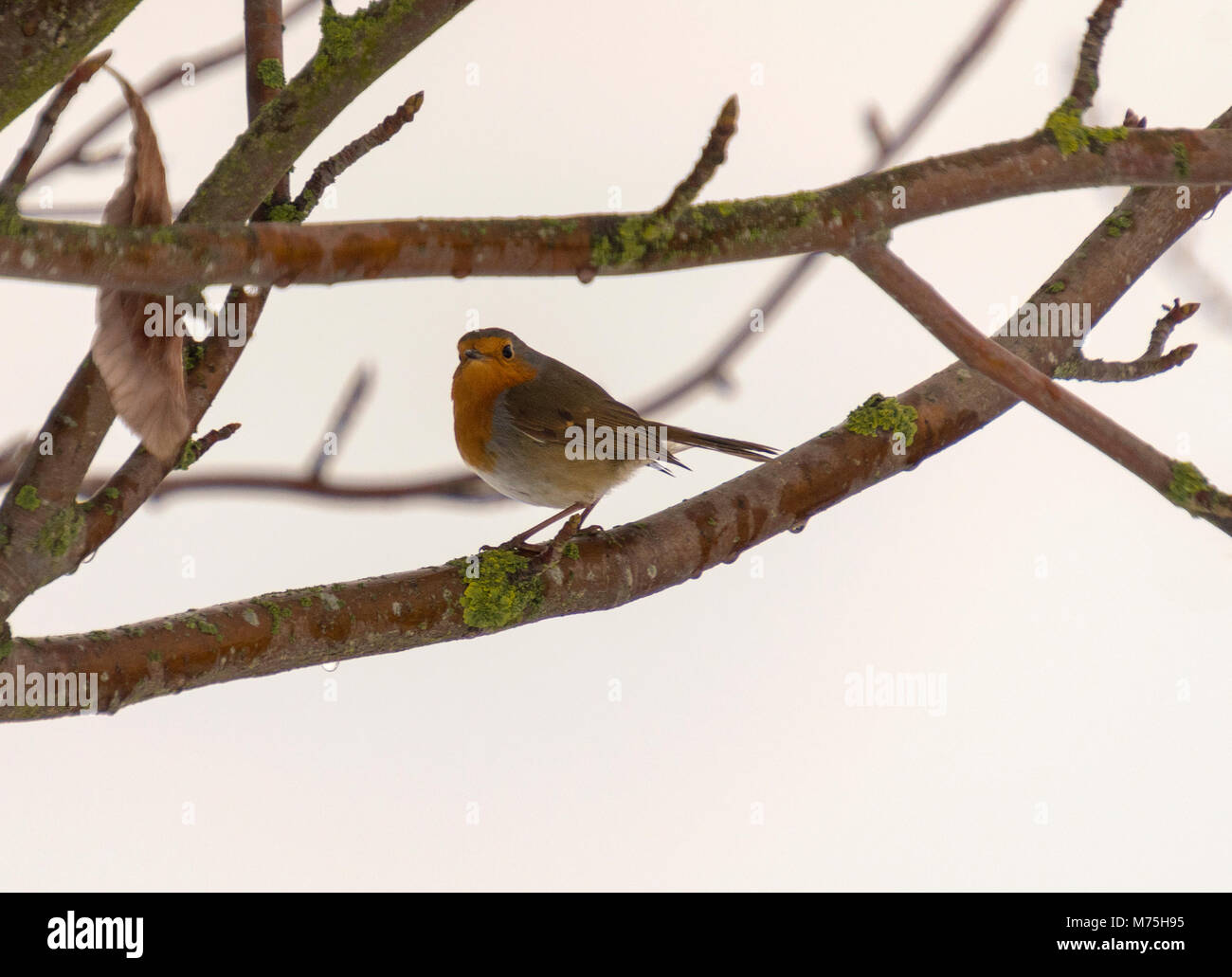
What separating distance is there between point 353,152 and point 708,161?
67 centimetres

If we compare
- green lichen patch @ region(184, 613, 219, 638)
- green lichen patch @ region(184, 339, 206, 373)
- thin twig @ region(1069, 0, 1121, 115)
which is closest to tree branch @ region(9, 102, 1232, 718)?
green lichen patch @ region(184, 613, 219, 638)

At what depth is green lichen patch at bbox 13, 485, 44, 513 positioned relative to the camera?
1573 millimetres

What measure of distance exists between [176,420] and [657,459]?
1241 millimetres

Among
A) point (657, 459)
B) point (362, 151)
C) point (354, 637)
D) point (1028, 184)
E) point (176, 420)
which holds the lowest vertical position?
point (354, 637)

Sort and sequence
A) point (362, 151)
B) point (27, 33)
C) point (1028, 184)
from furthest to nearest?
point (362, 151) → point (1028, 184) → point (27, 33)

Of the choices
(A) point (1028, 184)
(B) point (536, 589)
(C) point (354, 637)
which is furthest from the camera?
(B) point (536, 589)

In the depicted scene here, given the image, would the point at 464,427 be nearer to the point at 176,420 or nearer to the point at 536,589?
the point at 536,589

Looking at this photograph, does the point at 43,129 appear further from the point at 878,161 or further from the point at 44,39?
the point at 878,161

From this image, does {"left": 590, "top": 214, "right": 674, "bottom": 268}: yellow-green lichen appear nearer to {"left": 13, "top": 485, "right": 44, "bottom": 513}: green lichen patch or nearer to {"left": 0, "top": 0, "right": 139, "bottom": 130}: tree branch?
{"left": 0, "top": 0, "right": 139, "bottom": 130}: tree branch

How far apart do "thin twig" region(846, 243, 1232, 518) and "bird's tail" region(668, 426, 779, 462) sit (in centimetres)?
99

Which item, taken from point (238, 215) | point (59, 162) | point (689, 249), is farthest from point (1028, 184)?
point (59, 162)

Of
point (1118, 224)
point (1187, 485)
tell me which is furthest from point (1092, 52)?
point (1118, 224)

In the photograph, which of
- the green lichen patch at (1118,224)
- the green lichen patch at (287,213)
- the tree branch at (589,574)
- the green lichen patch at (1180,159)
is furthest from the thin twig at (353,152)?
the green lichen patch at (1118,224)

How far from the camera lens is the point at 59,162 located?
66.1 inches
